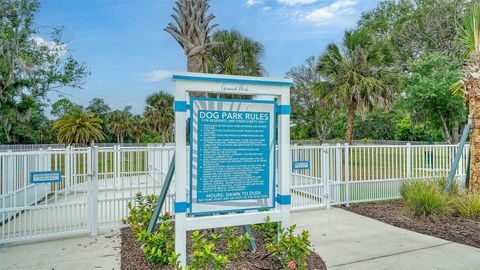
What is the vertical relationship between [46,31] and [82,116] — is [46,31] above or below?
above

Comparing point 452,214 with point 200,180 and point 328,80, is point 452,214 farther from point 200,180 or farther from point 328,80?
point 328,80

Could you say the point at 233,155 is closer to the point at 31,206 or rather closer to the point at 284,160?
the point at 284,160

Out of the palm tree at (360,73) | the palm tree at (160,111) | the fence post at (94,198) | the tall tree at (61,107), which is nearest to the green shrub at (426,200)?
the fence post at (94,198)

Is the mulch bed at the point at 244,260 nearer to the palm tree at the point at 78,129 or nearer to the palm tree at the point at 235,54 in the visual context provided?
the palm tree at the point at 235,54

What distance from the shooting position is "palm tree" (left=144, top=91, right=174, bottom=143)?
31.6 meters

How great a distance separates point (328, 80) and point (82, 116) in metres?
22.8

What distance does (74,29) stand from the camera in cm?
1878

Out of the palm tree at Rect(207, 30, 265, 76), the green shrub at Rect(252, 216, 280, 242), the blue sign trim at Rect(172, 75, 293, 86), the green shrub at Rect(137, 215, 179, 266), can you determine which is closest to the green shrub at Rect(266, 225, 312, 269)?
the green shrub at Rect(252, 216, 280, 242)

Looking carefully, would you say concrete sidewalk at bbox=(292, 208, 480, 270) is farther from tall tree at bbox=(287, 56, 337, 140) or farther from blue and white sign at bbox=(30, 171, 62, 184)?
tall tree at bbox=(287, 56, 337, 140)

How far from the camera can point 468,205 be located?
6.25 m

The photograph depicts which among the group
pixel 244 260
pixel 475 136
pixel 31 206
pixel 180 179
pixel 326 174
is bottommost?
pixel 244 260

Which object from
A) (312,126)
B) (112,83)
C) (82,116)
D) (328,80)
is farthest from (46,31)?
(312,126)

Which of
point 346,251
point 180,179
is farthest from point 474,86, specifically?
point 180,179

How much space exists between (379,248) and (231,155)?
2880 mm
